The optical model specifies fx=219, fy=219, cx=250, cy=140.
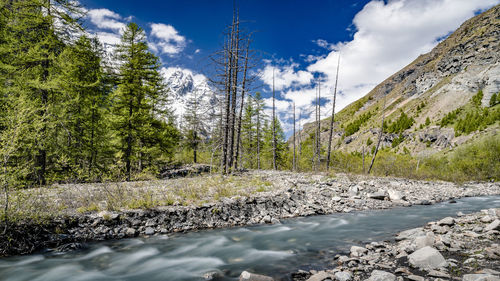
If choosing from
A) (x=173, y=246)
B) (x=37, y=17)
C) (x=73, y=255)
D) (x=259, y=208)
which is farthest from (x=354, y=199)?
(x=37, y=17)

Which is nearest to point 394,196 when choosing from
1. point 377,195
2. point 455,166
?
point 377,195

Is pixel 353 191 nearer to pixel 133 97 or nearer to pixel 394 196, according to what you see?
pixel 394 196

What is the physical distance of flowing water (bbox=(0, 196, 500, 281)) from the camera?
4.59 metres

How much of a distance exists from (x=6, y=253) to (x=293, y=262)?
6.47m

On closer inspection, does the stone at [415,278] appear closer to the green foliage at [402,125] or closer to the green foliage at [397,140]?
the green foliage at [397,140]

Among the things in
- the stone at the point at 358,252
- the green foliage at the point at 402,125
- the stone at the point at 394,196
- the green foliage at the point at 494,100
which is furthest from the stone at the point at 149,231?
the green foliage at the point at 402,125

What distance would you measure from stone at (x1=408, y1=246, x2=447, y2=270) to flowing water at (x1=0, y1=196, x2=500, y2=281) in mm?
1655

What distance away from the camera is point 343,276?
358 centimetres

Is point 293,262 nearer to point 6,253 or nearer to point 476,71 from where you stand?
point 6,253

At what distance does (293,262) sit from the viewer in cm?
494

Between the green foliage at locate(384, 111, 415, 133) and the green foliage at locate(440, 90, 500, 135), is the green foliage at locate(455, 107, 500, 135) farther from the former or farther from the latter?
the green foliage at locate(384, 111, 415, 133)

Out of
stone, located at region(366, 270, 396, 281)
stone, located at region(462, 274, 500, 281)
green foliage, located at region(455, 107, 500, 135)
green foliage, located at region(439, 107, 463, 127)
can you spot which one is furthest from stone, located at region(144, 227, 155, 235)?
green foliage, located at region(439, 107, 463, 127)

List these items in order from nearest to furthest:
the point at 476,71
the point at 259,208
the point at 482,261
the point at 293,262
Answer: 1. the point at 482,261
2. the point at 293,262
3. the point at 259,208
4. the point at 476,71

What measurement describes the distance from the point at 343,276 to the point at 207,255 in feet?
11.0
